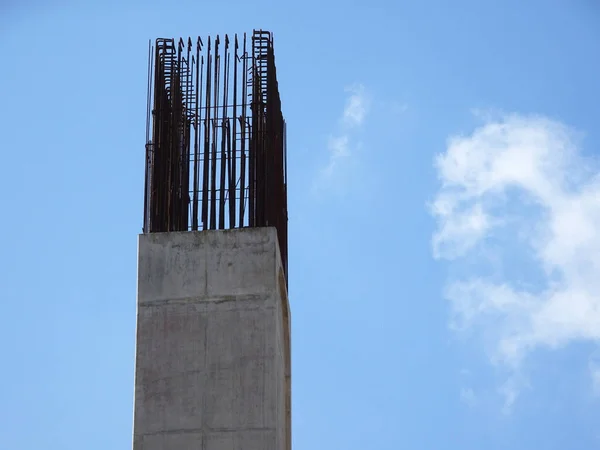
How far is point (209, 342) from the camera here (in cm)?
1526

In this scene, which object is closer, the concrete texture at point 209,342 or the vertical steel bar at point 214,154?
the concrete texture at point 209,342

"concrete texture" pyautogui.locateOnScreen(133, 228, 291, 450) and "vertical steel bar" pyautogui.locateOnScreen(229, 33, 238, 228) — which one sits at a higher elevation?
"vertical steel bar" pyautogui.locateOnScreen(229, 33, 238, 228)

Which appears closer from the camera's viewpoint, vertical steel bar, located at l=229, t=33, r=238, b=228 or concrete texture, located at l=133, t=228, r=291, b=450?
concrete texture, located at l=133, t=228, r=291, b=450

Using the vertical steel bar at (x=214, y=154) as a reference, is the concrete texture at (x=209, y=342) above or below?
below

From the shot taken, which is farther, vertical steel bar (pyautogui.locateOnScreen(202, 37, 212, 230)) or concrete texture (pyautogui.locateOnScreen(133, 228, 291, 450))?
vertical steel bar (pyautogui.locateOnScreen(202, 37, 212, 230))

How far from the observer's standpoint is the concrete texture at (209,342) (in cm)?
1488

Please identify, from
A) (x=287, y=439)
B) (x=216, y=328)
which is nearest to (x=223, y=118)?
(x=216, y=328)

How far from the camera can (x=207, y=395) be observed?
49.3ft

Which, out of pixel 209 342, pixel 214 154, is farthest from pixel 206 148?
pixel 209 342

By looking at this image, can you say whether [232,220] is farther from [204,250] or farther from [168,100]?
[168,100]

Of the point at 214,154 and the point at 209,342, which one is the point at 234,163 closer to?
the point at 214,154

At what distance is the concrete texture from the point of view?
14.9 meters

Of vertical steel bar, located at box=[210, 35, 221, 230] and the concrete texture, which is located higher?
vertical steel bar, located at box=[210, 35, 221, 230]

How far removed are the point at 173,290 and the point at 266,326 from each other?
134 centimetres
